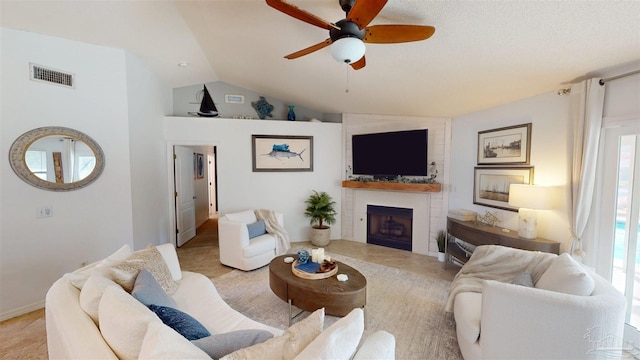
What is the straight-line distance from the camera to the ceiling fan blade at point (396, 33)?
165 centimetres

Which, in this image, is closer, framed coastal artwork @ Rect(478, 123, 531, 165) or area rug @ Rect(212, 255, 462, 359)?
area rug @ Rect(212, 255, 462, 359)

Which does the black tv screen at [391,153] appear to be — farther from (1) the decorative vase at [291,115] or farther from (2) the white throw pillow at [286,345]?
(2) the white throw pillow at [286,345]

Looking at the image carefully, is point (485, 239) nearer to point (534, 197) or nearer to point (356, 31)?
point (534, 197)

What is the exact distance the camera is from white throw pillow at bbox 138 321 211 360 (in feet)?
2.83

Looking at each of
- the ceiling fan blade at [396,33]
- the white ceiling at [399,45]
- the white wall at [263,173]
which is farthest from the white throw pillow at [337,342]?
the white wall at [263,173]

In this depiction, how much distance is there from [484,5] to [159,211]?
187 inches

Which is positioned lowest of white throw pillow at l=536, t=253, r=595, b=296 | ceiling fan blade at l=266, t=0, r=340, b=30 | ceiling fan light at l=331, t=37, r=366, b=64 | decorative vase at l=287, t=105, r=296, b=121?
white throw pillow at l=536, t=253, r=595, b=296

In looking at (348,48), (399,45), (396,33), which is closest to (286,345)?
(348,48)

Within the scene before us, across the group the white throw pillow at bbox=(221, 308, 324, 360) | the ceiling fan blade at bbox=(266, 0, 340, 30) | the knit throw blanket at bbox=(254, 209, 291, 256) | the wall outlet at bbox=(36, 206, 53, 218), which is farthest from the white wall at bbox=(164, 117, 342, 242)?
the white throw pillow at bbox=(221, 308, 324, 360)

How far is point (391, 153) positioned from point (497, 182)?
63.2 inches

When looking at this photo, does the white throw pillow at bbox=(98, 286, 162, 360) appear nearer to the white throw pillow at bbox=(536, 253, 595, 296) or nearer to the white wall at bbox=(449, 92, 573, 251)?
the white throw pillow at bbox=(536, 253, 595, 296)

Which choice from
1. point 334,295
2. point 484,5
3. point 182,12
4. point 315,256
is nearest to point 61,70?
point 182,12

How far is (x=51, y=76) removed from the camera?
2.61 metres

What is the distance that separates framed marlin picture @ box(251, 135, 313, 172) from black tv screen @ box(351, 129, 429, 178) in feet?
3.04
